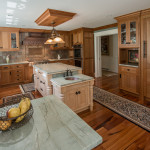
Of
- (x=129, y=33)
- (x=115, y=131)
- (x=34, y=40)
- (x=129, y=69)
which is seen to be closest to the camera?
(x=115, y=131)

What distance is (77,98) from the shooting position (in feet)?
9.04

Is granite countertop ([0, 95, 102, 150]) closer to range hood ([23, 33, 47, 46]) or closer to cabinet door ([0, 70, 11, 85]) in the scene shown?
cabinet door ([0, 70, 11, 85])

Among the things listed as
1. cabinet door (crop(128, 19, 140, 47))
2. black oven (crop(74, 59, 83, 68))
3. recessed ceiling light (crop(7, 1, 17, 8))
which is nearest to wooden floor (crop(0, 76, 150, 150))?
cabinet door (crop(128, 19, 140, 47))

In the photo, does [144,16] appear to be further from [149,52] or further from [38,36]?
[38,36]

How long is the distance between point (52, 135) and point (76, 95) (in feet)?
6.43

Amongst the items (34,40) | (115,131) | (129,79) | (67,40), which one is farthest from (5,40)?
(115,131)

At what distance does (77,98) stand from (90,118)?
499 millimetres

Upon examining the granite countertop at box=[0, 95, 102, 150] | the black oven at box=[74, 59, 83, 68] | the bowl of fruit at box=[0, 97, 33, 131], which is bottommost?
the granite countertop at box=[0, 95, 102, 150]

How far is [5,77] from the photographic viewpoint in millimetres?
5223

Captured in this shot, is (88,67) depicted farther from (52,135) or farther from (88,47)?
(52,135)

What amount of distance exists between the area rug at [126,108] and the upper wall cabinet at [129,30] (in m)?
1.58

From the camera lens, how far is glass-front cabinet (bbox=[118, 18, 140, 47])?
3.50 meters

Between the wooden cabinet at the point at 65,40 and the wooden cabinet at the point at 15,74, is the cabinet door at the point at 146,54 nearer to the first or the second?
the wooden cabinet at the point at 65,40

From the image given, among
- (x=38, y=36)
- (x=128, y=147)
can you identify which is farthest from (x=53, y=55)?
(x=128, y=147)
